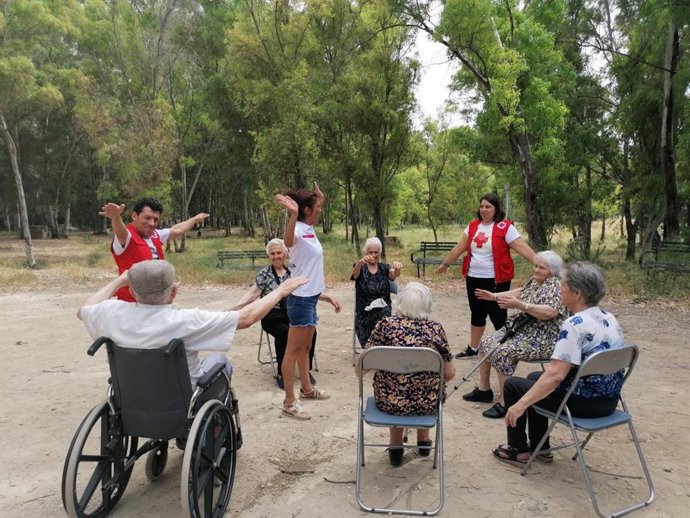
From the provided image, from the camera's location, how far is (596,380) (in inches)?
109

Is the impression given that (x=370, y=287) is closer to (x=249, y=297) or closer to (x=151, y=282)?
(x=249, y=297)

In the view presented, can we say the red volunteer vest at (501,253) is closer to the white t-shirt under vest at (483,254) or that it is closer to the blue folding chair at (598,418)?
the white t-shirt under vest at (483,254)

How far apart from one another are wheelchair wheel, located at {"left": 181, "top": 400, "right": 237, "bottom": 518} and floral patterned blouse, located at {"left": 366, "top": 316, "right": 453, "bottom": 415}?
37.4 inches

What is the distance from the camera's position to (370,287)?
502cm

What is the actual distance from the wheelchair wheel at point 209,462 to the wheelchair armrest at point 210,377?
102 millimetres

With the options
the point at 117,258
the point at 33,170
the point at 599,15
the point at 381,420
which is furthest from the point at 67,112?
the point at 381,420

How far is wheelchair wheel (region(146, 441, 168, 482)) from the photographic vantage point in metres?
3.04

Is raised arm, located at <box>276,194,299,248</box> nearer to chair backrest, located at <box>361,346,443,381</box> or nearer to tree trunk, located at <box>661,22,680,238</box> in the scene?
chair backrest, located at <box>361,346,443,381</box>

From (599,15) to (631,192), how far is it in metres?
6.11

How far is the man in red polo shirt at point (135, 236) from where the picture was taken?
3.77m

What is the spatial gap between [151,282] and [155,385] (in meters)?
0.52

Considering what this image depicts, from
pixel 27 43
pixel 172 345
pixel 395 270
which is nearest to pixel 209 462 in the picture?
pixel 172 345

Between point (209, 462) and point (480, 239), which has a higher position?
point (480, 239)

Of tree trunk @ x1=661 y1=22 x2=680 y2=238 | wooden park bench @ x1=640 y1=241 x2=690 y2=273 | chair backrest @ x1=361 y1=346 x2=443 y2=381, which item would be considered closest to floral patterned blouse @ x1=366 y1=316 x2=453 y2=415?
chair backrest @ x1=361 y1=346 x2=443 y2=381
